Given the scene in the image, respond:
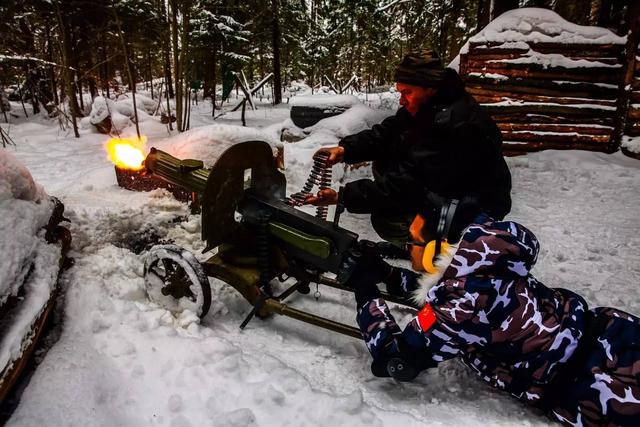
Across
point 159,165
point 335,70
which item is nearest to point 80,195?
point 159,165

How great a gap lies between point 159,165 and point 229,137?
2392mm

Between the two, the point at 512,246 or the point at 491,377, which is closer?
the point at 512,246

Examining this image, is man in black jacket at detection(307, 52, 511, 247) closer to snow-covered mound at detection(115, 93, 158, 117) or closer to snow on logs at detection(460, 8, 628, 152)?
snow on logs at detection(460, 8, 628, 152)

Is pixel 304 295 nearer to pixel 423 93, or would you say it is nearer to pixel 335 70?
pixel 423 93

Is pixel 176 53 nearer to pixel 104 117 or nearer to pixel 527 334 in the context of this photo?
pixel 104 117

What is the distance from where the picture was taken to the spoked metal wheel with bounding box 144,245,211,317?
9.42 ft

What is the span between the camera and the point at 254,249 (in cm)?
332

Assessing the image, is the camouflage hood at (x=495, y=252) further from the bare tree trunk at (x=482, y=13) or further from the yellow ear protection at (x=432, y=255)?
the bare tree trunk at (x=482, y=13)

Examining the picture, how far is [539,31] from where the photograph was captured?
813 centimetres

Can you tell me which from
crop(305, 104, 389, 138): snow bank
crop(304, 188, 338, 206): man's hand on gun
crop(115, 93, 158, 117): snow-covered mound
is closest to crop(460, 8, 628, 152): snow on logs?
crop(305, 104, 389, 138): snow bank

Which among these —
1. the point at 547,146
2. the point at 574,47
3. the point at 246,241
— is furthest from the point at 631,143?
the point at 246,241

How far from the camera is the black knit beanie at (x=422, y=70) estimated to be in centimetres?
312

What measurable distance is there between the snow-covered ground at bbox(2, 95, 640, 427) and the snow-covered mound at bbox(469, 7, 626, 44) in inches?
186

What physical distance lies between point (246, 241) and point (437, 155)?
1.68 m
